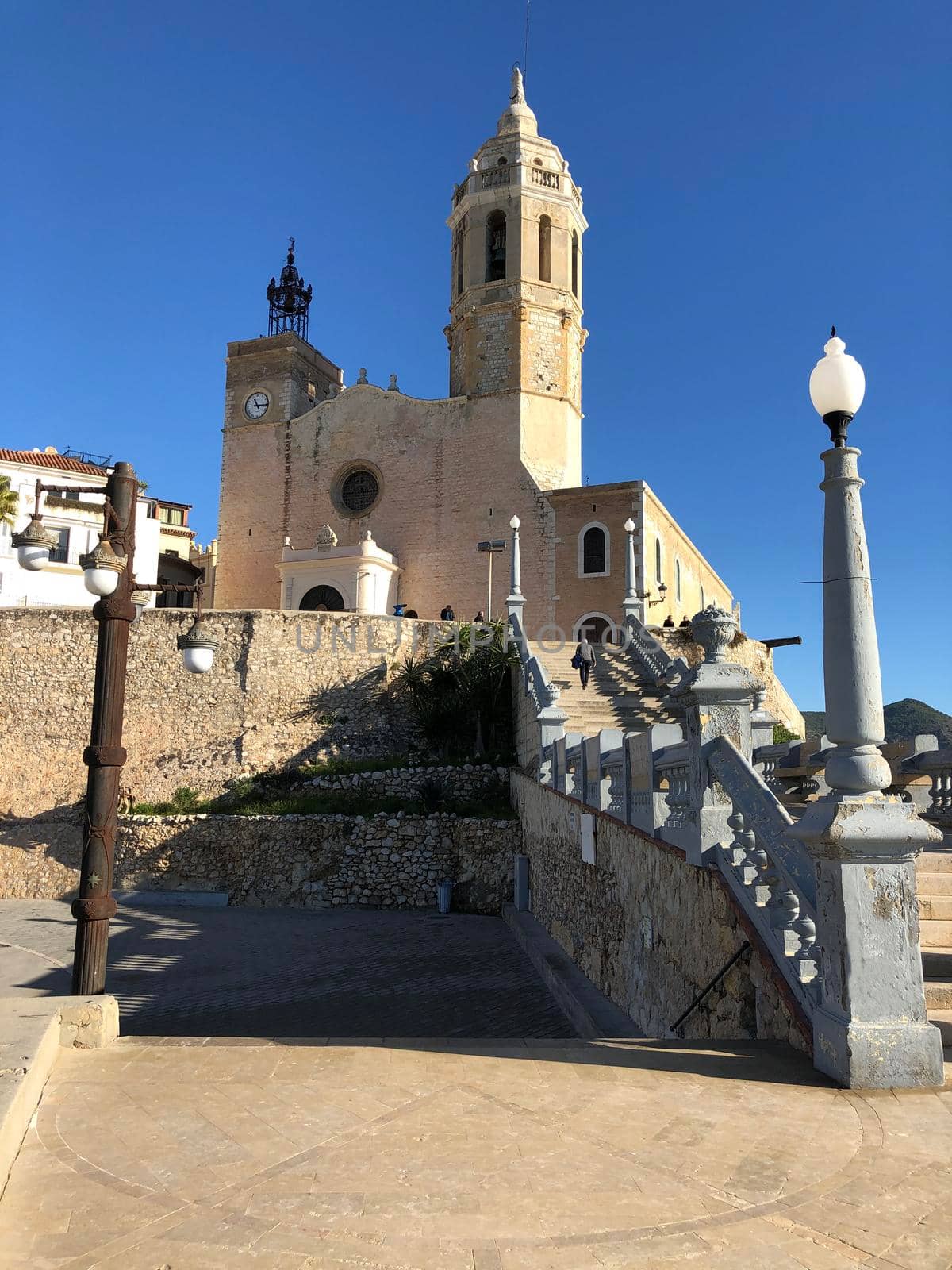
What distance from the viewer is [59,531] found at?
113 feet

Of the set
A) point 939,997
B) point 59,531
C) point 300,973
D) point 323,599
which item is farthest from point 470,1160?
point 59,531

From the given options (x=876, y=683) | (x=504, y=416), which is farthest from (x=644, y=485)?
(x=876, y=683)

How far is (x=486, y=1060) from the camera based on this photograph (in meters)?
4.49

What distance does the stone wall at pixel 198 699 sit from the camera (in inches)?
883

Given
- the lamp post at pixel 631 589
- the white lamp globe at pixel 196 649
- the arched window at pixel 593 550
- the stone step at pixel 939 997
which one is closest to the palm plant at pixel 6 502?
the arched window at pixel 593 550

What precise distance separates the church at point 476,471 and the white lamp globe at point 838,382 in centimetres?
2162

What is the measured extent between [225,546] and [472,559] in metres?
10.3

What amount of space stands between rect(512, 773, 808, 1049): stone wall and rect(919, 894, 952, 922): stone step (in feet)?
4.30

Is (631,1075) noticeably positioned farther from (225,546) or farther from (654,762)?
(225,546)

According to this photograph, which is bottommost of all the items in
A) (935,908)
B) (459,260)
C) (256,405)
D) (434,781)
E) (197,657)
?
(935,908)

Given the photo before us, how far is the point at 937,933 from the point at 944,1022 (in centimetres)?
104

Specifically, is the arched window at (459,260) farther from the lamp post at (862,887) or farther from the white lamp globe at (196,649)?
the lamp post at (862,887)

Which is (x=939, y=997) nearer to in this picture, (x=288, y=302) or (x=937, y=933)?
(x=937, y=933)

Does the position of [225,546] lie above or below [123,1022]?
above
